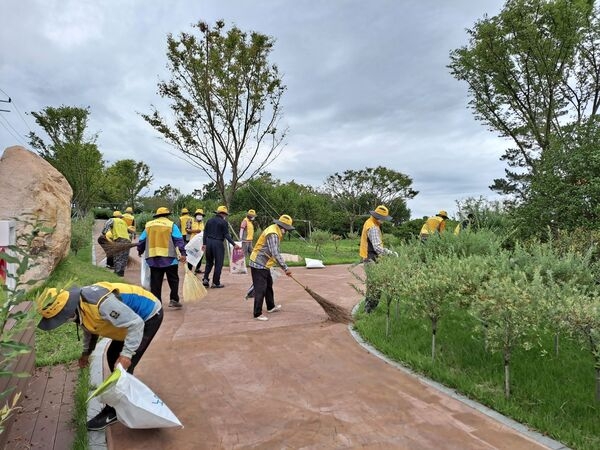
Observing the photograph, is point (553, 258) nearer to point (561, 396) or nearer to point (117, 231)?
point (561, 396)

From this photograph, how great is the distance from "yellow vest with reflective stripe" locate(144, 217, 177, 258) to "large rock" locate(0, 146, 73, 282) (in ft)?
6.87

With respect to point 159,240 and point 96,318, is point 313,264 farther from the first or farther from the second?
point 96,318

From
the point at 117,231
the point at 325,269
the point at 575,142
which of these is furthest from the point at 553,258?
the point at 117,231

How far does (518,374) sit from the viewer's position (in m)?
4.13

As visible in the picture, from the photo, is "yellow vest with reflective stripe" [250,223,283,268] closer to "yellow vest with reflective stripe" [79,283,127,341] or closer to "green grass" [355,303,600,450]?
"green grass" [355,303,600,450]

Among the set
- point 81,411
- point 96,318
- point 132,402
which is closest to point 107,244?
point 81,411

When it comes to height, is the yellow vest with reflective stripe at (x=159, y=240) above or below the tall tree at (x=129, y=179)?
below

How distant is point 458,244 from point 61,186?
818 cm

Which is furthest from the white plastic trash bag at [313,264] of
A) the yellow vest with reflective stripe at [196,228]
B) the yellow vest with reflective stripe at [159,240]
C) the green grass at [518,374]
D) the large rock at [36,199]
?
the green grass at [518,374]

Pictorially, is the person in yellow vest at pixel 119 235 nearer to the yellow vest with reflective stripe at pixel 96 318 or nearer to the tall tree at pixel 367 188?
the yellow vest with reflective stripe at pixel 96 318

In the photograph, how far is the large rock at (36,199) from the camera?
7727 mm

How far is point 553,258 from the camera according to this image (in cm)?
499

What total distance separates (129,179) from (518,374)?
143 feet

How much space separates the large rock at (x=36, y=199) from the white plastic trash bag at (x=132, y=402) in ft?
18.0
